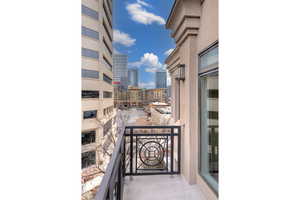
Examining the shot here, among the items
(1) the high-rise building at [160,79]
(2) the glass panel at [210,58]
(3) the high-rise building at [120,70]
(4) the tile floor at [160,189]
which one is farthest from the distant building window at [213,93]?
(1) the high-rise building at [160,79]

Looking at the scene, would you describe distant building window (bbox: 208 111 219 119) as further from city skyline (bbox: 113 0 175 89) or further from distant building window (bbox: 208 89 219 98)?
city skyline (bbox: 113 0 175 89)

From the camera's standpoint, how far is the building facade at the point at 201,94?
6.46 feet

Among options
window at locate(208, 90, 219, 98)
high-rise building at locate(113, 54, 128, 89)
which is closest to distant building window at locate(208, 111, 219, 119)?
window at locate(208, 90, 219, 98)

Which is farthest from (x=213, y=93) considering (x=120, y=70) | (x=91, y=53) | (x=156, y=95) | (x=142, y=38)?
(x=91, y=53)

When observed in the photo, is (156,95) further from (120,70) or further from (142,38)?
(142,38)

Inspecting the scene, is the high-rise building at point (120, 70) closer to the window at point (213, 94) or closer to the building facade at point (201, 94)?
the building facade at point (201, 94)

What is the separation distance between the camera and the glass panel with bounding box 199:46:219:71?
6.08 feet

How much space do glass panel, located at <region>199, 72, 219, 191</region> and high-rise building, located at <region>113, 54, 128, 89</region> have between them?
3.08 metres
